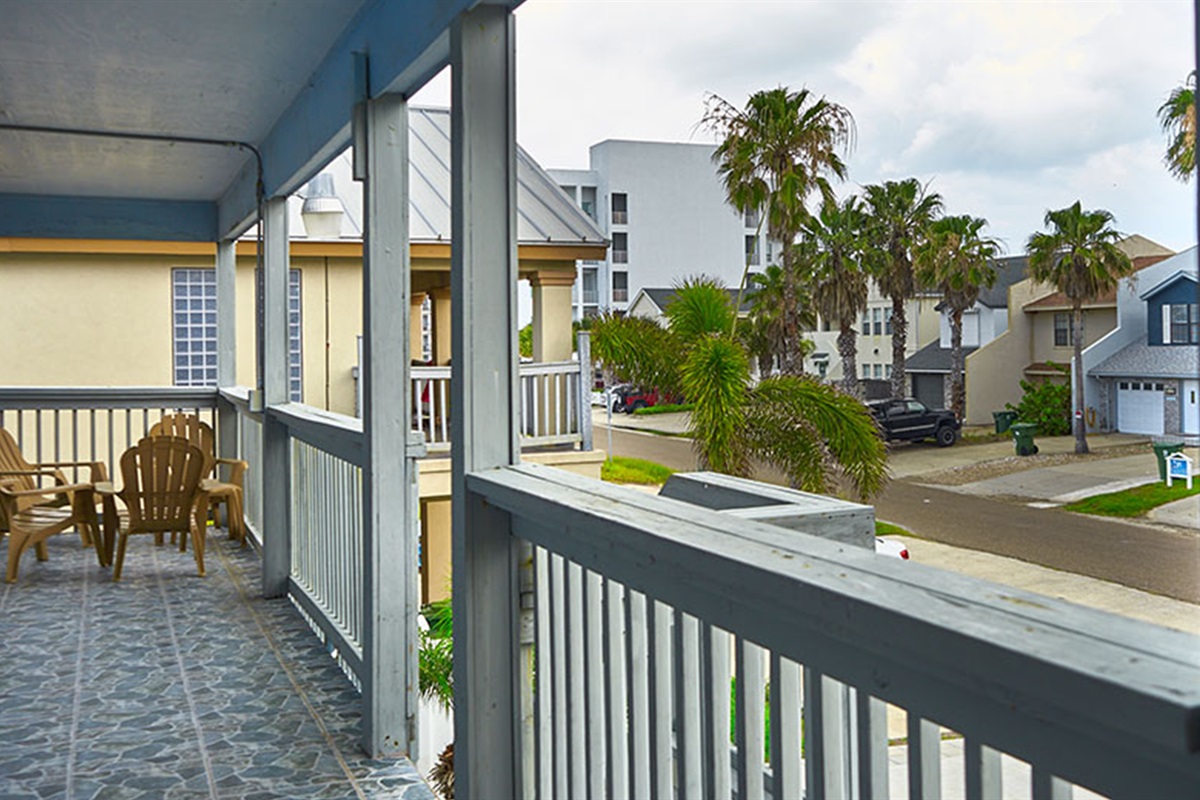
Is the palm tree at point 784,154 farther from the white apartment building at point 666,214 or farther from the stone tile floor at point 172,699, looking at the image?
the stone tile floor at point 172,699

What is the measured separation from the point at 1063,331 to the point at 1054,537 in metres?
0.41

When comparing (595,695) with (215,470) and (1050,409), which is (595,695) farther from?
(215,470)

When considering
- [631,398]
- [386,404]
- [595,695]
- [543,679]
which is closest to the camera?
[595,695]

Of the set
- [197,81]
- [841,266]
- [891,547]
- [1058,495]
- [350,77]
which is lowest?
[891,547]

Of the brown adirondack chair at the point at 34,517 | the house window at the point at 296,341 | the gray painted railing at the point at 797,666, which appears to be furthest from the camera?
the house window at the point at 296,341

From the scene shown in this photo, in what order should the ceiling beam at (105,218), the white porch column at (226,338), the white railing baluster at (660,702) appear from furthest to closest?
the white porch column at (226,338)
the ceiling beam at (105,218)
the white railing baluster at (660,702)

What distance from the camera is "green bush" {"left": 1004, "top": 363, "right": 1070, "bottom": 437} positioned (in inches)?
86.1

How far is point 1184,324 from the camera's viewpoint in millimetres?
1404

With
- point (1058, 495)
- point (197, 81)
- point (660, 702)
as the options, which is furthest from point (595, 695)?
point (197, 81)

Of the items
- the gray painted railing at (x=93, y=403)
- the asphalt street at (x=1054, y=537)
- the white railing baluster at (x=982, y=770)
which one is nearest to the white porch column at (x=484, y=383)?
the asphalt street at (x=1054, y=537)

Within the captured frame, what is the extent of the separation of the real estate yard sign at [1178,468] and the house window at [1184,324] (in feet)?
0.49

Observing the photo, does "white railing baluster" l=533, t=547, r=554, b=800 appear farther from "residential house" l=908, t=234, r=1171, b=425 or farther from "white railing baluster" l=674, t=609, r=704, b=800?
"residential house" l=908, t=234, r=1171, b=425

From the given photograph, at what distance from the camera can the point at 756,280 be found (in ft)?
10.7

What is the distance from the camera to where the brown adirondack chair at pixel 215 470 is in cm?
738
